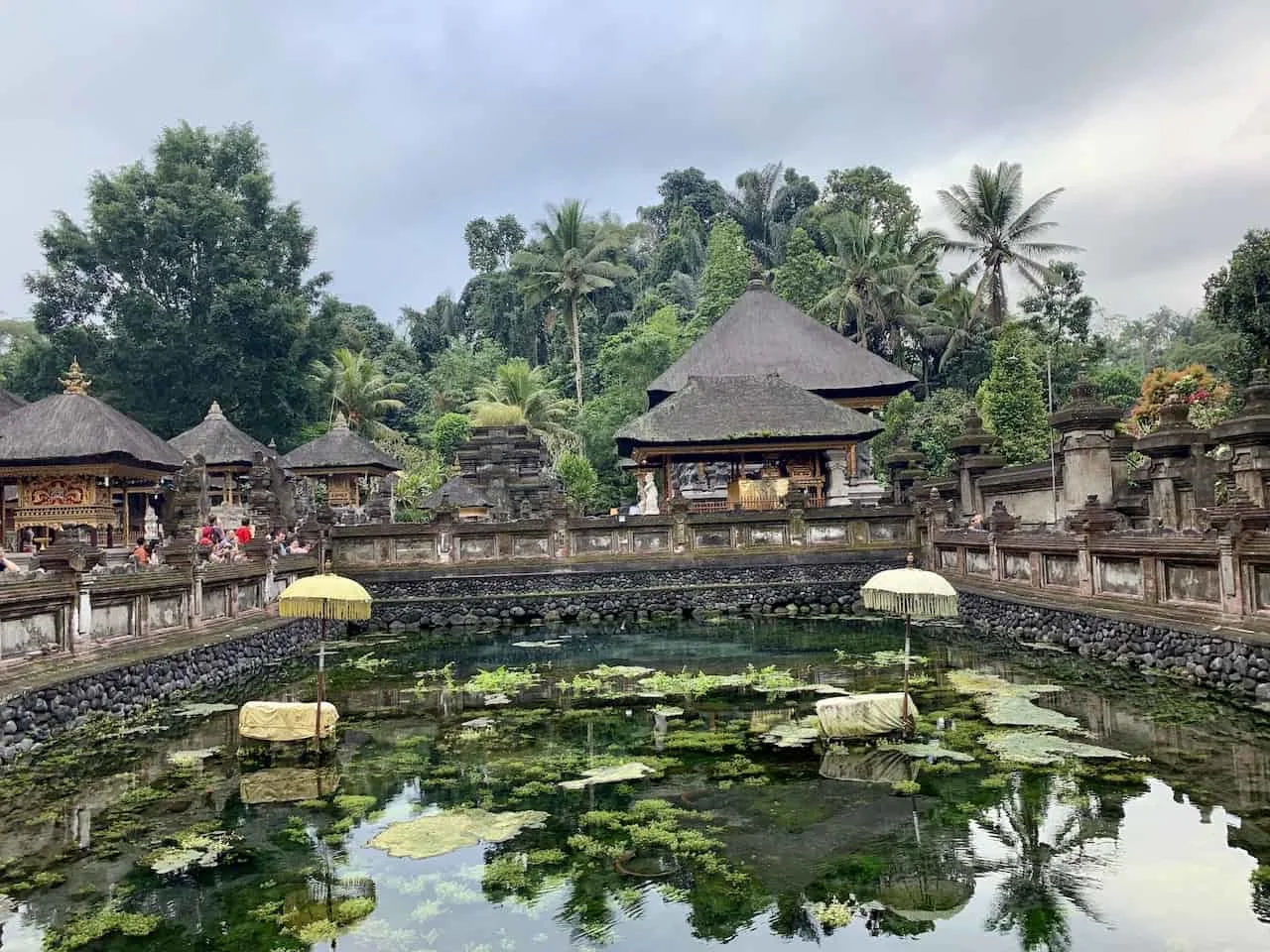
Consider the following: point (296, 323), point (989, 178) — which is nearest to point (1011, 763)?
point (989, 178)

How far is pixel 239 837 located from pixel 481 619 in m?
14.3

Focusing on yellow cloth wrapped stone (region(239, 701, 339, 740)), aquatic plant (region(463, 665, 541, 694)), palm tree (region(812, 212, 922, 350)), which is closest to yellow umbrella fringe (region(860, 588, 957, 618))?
aquatic plant (region(463, 665, 541, 694))

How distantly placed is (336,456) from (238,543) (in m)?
15.0

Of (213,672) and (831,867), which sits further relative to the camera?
(213,672)

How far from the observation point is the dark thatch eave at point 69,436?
79.0 ft

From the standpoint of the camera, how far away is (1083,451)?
1823 cm

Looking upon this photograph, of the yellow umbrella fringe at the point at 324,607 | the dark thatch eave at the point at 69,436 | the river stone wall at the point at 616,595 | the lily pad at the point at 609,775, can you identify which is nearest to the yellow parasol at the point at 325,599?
the yellow umbrella fringe at the point at 324,607

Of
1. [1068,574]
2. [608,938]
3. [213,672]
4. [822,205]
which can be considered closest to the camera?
[608,938]

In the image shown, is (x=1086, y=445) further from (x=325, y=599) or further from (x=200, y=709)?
(x=200, y=709)

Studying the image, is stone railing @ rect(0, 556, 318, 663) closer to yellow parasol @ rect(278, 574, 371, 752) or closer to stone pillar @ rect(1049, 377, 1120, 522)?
yellow parasol @ rect(278, 574, 371, 752)

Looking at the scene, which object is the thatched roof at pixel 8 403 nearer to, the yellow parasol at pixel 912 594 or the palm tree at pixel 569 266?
the palm tree at pixel 569 266

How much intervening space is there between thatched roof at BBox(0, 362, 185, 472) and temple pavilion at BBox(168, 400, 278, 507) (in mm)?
7834

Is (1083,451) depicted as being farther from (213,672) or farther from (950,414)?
(950,414)

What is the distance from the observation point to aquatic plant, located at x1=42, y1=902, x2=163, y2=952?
560 centimetres
